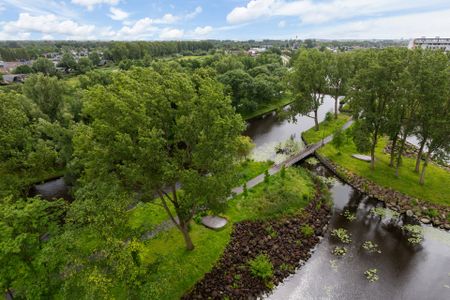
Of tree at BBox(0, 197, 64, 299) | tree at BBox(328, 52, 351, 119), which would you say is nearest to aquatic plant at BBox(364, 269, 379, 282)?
tree at BBox(0, 197, 64, 299)

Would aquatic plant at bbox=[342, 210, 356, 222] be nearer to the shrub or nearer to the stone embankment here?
the stone embankment

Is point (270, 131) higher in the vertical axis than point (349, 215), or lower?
higher

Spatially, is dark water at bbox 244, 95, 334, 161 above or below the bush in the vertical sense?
above

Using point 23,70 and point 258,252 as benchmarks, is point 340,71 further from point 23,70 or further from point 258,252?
point 23,70

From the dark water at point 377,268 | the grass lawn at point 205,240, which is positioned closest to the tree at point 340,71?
the grass lawn at point 205,240

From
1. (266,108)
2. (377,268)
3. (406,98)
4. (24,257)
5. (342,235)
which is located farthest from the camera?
(266,108)

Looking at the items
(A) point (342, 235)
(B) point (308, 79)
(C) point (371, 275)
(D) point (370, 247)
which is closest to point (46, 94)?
(B) point (308, 79)

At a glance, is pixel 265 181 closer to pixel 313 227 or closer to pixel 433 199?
pixel 313 227
